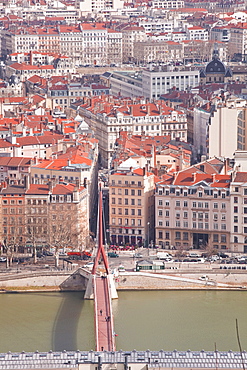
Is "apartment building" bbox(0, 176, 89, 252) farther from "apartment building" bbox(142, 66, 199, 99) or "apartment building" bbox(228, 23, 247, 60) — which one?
"apartment building" bbox(228, 23, 247, 60)

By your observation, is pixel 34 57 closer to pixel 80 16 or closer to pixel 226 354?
pixel 80 16

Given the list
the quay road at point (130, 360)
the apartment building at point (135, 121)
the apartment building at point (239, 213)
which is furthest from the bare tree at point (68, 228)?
the apartment building at point (135, 121)

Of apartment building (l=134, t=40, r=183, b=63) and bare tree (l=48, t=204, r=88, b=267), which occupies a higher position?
apartment building (l=134, t=40, r=183, b=63)

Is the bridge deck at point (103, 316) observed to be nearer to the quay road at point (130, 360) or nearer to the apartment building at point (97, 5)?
the quay road at point (130, 360)

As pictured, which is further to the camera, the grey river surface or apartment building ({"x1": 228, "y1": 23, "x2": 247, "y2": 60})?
apartment building ({"x1": 228, "y1": 23, "x2": 247, "y2": 60})

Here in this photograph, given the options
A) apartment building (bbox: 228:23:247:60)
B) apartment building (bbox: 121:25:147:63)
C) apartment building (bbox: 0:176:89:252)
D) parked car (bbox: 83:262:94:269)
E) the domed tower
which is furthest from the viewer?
apartment building (bbox: 121:25:147:63)

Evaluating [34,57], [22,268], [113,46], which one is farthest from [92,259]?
[113,46]

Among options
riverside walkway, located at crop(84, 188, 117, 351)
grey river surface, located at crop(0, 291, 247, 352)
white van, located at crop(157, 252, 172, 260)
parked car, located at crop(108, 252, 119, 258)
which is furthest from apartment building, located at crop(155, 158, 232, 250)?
grey river surface, located at crop(0, 291, 247, 352)
